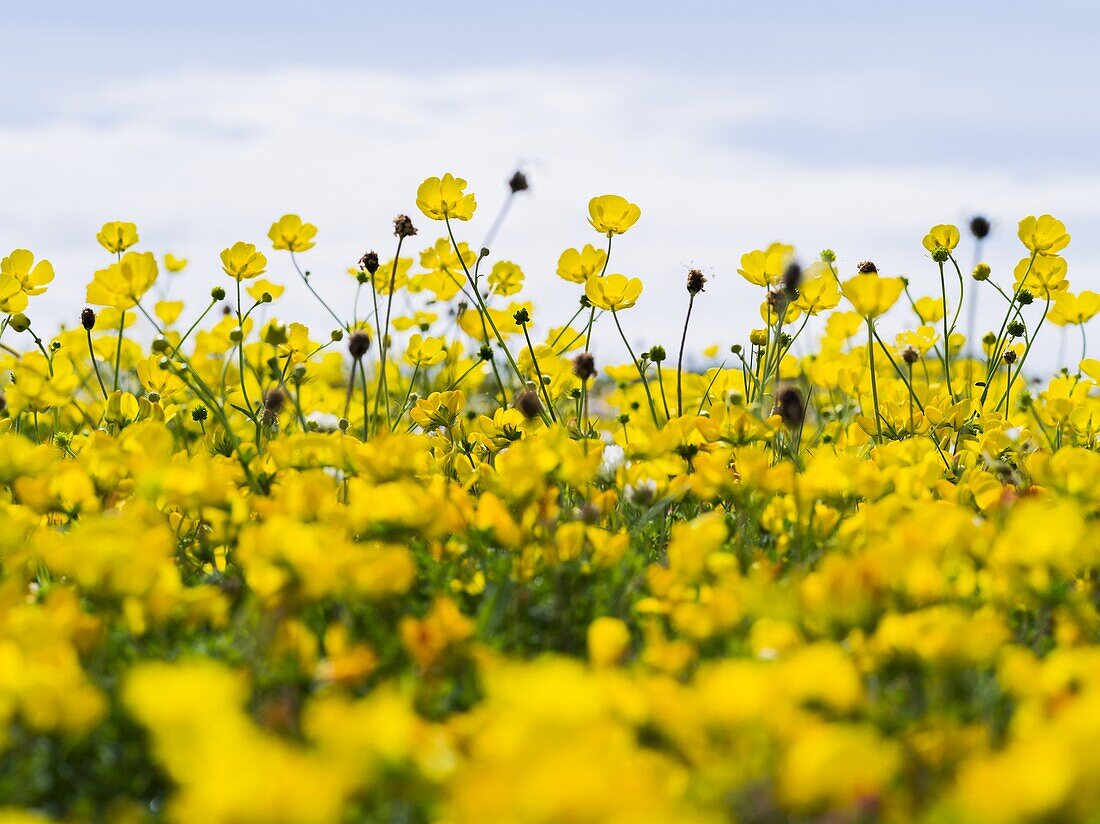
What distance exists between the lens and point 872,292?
2295 mm

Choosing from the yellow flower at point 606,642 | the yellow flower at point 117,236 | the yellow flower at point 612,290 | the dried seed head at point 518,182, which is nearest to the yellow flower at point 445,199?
the dried seed head at point 518,182

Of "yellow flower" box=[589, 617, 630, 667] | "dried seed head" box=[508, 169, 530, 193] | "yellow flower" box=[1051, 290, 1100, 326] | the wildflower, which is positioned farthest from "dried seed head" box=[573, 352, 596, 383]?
the wildflower

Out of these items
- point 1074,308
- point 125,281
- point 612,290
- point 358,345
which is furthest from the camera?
point 1074,308

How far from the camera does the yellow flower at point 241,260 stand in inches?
125

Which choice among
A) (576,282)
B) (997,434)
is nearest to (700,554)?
(997,434)

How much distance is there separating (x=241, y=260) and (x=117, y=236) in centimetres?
44

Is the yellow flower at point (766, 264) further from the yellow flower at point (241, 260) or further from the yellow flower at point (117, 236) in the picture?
the yellow flower at point (117, 236)

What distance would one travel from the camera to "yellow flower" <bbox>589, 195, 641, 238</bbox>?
318 centimetres

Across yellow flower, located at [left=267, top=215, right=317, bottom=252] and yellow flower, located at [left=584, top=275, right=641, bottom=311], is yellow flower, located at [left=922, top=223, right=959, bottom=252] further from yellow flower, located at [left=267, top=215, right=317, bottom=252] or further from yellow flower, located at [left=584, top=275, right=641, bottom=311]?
yellow flower, located at [left=267, top=215, right=317, bottom=252]

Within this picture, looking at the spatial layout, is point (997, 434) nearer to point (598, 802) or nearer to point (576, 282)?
point (576, 282)

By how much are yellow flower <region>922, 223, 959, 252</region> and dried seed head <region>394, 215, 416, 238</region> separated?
1495 mm

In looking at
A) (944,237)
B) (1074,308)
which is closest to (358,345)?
(944,237)

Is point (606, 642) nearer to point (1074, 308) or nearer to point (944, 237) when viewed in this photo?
point (944, 237)

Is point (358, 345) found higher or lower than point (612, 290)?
lower
